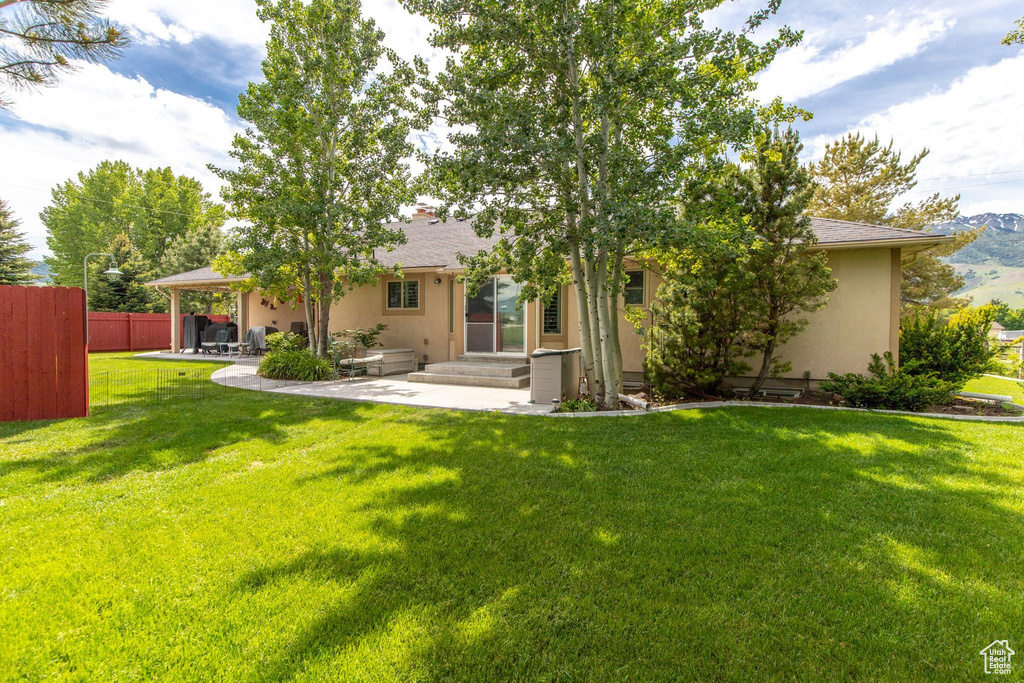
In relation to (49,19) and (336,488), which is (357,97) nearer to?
(49,19)

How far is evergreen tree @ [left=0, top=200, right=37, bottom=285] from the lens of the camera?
934 inches

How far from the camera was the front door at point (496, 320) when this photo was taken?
459 inches

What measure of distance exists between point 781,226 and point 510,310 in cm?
631

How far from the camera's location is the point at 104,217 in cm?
3800

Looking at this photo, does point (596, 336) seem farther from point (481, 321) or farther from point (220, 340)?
point (220, 340)

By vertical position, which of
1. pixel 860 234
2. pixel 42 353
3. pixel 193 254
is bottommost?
pixel 42 353

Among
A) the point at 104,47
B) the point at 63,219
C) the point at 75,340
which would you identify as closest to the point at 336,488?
the point at 75,340

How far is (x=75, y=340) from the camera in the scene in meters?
6.57

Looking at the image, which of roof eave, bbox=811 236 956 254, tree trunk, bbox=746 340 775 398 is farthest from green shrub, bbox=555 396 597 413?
roof eave, bbox=811 236 956 254

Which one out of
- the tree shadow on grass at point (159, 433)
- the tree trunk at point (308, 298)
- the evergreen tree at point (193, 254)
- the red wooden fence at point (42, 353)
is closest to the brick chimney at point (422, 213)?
the tree trunk at point (308, 298)

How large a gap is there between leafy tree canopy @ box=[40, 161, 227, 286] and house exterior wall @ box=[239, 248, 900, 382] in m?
32.3

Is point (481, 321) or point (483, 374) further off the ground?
point (481, 321)

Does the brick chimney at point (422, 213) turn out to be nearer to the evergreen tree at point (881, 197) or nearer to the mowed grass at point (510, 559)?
the mowed grass at point (510, 559)

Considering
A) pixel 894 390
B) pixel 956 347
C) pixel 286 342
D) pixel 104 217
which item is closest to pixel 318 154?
pixel 286 342
